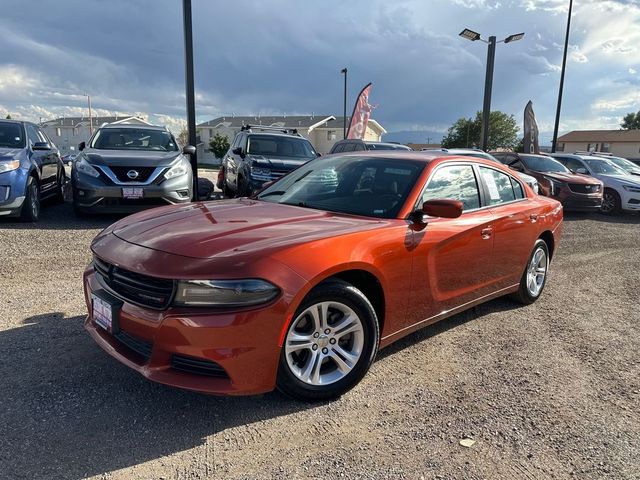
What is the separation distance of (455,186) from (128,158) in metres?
5.67

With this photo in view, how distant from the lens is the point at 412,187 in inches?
138

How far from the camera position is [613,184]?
42.5ft

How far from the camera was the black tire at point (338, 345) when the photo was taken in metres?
2.62

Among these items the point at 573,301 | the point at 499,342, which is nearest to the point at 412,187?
the point at 499,342

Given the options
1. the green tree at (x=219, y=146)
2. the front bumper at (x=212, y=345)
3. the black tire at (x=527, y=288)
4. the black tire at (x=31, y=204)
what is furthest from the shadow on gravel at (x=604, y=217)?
the green tree at (x=219, y=146)

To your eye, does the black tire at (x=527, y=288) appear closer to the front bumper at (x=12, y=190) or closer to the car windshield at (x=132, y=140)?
the car windshield at (x=132, y=140)

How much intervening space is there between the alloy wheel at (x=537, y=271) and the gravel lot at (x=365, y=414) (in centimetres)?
66

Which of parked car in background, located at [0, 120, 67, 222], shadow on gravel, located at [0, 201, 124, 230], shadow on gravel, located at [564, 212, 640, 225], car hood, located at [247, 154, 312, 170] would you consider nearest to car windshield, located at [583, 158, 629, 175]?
shadow on gravel, located at [564, 212, 640, 225]

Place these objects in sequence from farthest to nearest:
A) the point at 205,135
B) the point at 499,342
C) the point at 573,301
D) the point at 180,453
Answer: the point at 205,135, the point at 573,301, the point at 499,342, the point at 180,453

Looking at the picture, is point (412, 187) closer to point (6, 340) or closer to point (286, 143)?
point (6, 340)

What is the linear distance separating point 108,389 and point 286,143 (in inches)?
344

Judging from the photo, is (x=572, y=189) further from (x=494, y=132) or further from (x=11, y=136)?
(x=494, y=132)

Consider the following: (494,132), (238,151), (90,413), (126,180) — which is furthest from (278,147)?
(494,132)

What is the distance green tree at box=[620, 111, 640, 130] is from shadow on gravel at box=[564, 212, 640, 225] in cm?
7611
